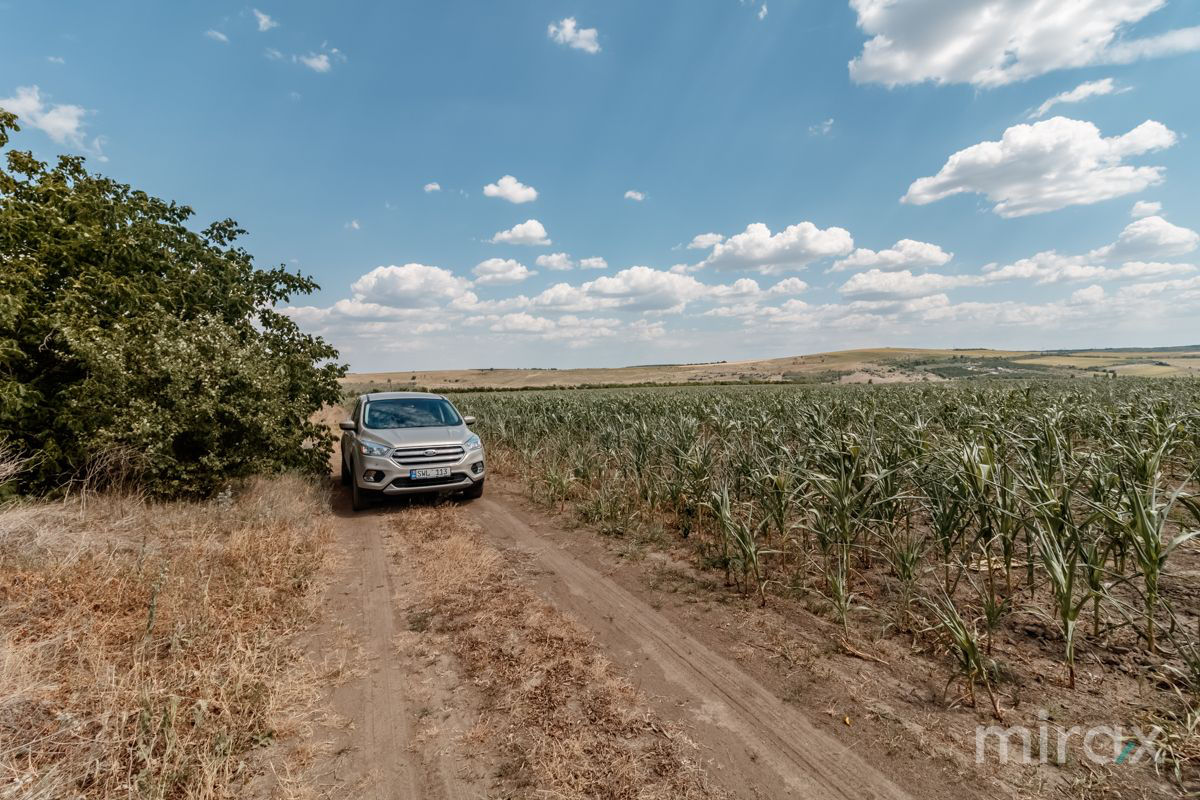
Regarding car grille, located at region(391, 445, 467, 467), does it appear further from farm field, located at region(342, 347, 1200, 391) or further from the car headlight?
farm field, located at region(342, 347, 1200, 391)

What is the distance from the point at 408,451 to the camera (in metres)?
8.01

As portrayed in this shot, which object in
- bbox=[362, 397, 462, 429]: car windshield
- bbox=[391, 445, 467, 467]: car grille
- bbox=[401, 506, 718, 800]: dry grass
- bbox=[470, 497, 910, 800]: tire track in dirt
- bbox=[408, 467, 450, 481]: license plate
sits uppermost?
Result: bbox=[362, 397, 462, 429]: car windshield

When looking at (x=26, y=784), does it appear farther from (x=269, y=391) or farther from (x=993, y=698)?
(x=269, y=391)

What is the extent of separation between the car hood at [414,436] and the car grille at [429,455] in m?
0.09

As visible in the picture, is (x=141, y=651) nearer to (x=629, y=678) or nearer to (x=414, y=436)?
(x=629, y=678)

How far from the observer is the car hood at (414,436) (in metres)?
8.09

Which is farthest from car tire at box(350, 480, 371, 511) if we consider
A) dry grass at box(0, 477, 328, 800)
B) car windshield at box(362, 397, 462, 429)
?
dry grass at box(0, 477, 328, 800)

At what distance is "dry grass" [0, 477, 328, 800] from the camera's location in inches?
98.2

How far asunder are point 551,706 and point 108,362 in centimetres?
727

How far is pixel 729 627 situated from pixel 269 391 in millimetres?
7659

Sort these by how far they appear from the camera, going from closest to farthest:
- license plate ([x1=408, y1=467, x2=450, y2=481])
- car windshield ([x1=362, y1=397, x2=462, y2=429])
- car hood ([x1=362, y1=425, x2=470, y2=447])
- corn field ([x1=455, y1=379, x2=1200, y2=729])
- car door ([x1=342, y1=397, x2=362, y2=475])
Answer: corn field ([x1=455, y1=379, x2=1200, y2=729]), license plate ([x1=408, y1=467, x2=450, y2=481]), car hood ([x1=362, y1=425, x2=470, y2=447]), car door ([x1=342, y1=397, x2=362, y2=475]), car windshield ([x1=362, y1=397, x2=462, y2=429])

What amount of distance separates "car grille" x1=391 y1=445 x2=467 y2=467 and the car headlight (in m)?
0.14

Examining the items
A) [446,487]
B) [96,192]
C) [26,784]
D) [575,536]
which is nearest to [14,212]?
[96,192]

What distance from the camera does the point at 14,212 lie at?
640 cm
